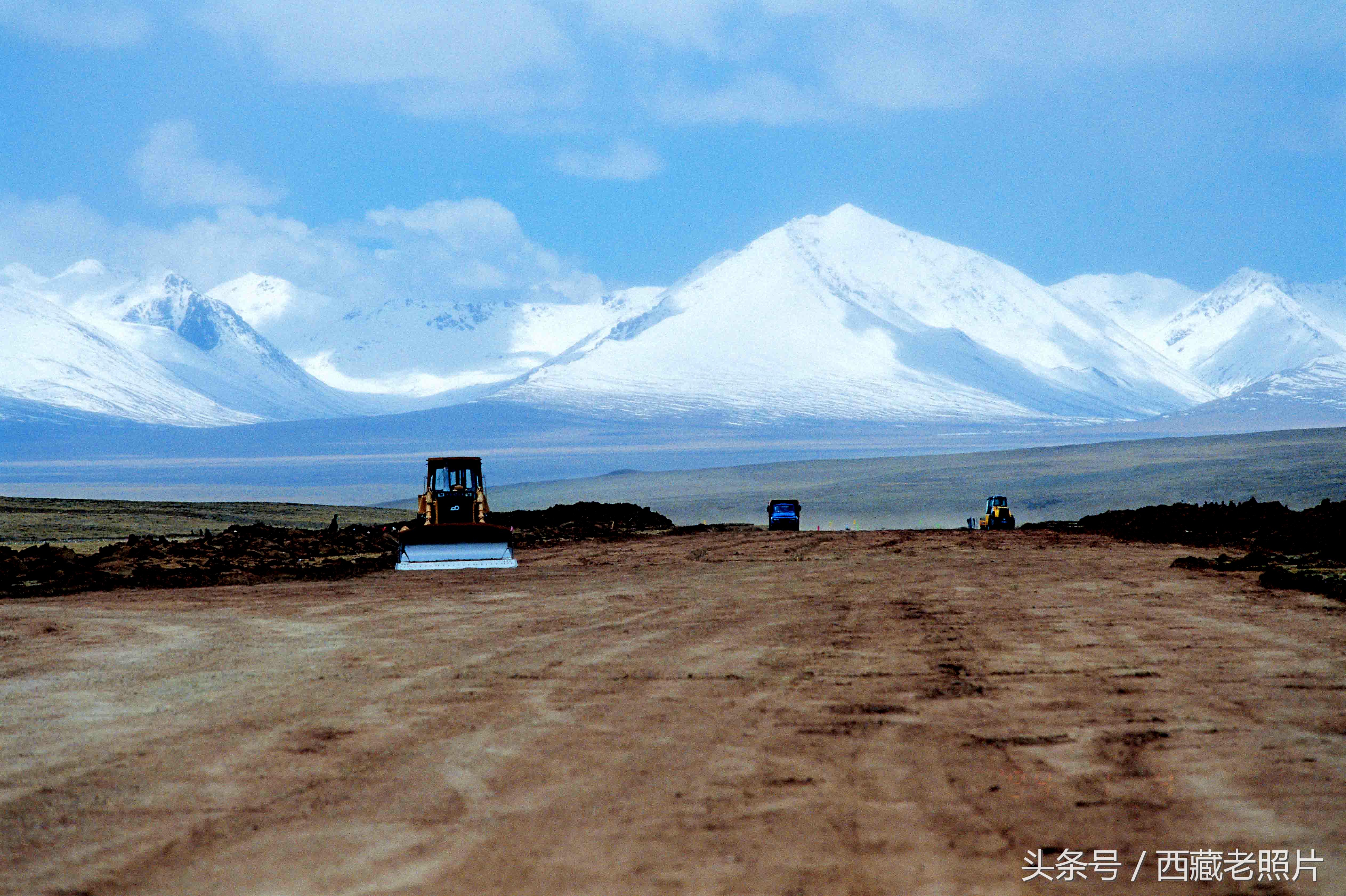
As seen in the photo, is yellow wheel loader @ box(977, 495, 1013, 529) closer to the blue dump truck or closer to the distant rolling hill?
the blue dump truck

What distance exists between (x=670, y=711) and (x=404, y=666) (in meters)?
4.13

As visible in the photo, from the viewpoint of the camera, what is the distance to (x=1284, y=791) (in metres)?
9.30

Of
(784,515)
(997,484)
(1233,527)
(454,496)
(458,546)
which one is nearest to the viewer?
(458,546)

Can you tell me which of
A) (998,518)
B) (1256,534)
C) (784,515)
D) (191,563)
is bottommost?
(191,563)

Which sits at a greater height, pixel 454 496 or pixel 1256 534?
pixel 454 496

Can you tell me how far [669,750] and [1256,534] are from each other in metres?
35.1

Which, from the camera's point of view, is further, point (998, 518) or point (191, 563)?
point (998, 518)

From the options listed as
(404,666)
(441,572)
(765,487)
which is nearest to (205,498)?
(765,487)

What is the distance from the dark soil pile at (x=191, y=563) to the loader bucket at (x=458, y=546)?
53.5 inches

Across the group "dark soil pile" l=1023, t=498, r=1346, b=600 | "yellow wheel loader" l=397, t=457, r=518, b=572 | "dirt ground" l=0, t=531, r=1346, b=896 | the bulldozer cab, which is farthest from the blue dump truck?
"dirt ground" l=0, t=531, r=1346, b=896

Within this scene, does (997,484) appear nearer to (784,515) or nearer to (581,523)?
(784,515)

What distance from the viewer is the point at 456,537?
104 feet

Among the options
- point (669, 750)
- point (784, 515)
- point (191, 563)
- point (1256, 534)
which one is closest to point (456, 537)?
point (191, 563)

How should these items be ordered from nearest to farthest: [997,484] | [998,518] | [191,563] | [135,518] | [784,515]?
[191,563]
[998,518]
[784,515]
[135,518]
[997,484]
